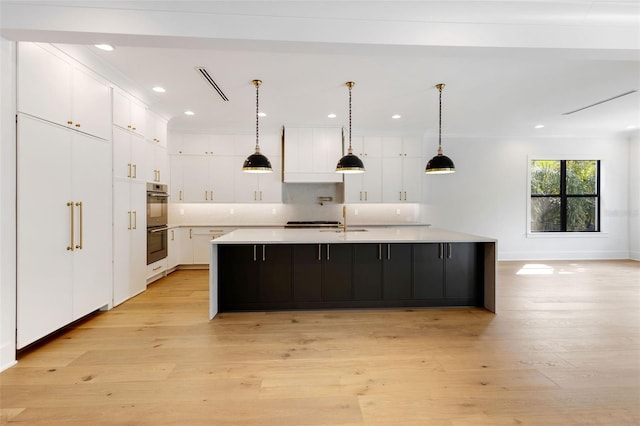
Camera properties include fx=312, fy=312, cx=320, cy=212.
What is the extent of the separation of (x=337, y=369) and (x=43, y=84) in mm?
3468

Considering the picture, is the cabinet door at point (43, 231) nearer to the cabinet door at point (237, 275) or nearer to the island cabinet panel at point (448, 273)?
the cabinet door at point (237, 275)

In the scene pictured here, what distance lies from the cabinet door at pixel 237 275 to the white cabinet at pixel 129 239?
1.34 meters

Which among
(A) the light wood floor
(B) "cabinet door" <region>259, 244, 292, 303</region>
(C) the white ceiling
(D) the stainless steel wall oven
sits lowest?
(A) the light wood floor

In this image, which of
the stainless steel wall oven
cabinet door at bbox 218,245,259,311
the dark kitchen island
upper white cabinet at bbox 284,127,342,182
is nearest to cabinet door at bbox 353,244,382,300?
the dark kitchen island

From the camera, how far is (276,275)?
3.67 m

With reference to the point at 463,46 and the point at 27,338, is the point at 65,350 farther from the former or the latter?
the point at 463,46

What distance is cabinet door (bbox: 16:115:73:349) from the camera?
2496 mm

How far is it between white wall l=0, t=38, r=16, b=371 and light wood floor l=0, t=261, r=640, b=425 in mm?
277

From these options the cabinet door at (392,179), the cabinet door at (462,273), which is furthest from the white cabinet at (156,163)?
the cabinet door at (462,273)

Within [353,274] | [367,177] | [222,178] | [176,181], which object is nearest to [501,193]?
[367,177]

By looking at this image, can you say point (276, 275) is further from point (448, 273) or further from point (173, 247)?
point (173, 247)

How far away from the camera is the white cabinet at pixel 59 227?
8.29 feet

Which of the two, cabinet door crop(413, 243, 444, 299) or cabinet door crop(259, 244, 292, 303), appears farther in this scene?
cabinet door crop(413, 243, 444, 299)

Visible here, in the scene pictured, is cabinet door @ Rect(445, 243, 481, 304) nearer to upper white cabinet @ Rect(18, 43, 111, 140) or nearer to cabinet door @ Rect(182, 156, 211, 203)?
upper white cabinet @ Rect(18, 43, 111, 140)
